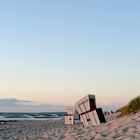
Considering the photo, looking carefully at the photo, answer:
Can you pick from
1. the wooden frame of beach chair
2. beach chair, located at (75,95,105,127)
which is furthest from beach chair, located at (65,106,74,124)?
beach chair, located at (75,95,105,127)

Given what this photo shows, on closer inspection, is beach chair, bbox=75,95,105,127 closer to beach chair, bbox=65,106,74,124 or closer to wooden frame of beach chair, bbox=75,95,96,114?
wooden frame of beach chair, bbox=75,95,96,114

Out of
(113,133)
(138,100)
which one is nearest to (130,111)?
(138,100)

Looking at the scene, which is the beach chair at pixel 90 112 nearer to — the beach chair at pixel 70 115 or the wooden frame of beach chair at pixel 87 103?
the wooden frame of beach chair at pixel 87 103

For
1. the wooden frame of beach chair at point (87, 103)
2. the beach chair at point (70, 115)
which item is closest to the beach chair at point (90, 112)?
the wooden frame of beach chair at point (87, 103)

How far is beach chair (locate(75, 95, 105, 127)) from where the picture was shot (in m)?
19.0

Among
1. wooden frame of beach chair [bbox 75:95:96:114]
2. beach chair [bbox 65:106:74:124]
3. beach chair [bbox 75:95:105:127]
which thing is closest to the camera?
beach chair [bbox 75:95:105:127]

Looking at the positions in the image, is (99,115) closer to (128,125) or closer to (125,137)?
(128,125)

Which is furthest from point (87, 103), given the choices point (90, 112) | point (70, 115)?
point (70, 115)

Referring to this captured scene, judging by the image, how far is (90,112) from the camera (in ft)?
64.3

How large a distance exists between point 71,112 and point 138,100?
21.0 feet

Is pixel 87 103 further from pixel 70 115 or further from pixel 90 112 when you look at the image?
pixel 70 115

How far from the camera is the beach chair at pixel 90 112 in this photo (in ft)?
62.2

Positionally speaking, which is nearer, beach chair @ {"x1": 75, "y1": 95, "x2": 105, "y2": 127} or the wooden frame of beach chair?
beach chair @ {"x1": 75, "y1": 95, "x2": 105, "y2": 127}

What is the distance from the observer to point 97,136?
12914 millimetres
